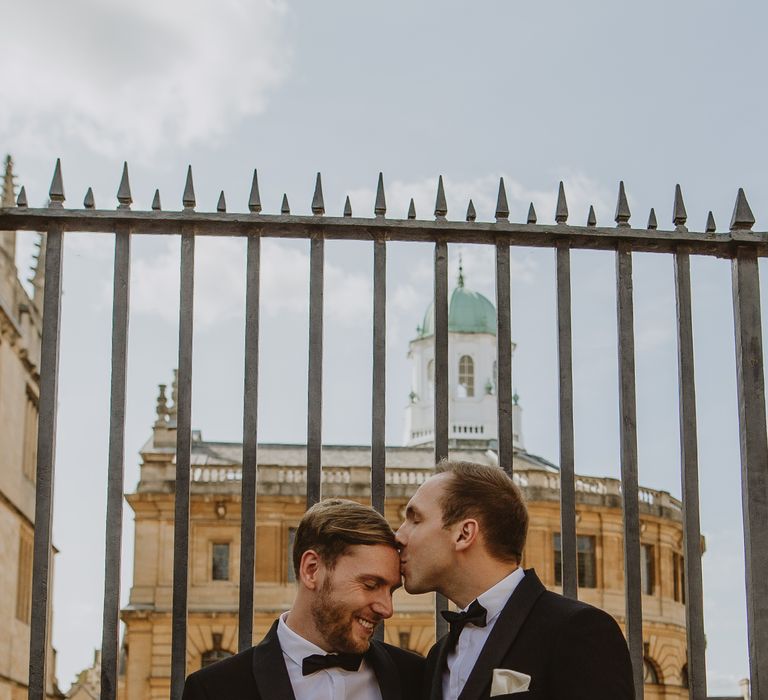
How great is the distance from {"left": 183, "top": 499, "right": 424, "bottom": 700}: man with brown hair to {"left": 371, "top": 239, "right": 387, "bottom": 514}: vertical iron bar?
35.2 inches

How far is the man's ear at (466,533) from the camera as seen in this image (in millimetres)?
3531

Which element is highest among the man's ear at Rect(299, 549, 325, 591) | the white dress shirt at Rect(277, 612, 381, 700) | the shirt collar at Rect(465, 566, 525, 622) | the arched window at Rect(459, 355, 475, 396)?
the arched window at Rect(459, 355, 475, 396)

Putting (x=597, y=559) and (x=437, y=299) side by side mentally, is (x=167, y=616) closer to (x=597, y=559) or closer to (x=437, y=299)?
(x=597, y=559)

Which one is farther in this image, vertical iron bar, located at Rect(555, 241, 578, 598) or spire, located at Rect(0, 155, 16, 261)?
spire, located at Rect(0, 155, 16, 261)

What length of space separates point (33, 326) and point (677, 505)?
20189 mm

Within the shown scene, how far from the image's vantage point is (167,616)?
111 ft

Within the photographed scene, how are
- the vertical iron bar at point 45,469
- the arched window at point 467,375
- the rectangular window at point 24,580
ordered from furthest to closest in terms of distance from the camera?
the arched window at point 467,375 < the rectangular window at point 24,580 < the vertical iron bar at point 45,469

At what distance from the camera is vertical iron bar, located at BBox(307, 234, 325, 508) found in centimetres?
463

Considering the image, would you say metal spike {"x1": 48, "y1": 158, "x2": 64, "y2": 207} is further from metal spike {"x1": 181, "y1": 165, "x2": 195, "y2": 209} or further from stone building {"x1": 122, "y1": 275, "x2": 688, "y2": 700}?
stone building {"x1": 122, "y1": 275, "x2": 688, "y2": 700}

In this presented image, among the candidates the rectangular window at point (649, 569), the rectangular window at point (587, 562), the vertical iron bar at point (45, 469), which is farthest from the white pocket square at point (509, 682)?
the rectangular window at point (649, 569)

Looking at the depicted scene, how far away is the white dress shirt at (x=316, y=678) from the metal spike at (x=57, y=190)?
6.48 ft

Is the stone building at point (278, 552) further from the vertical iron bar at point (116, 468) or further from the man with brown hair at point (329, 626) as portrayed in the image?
the man with brown hair at point (329, 626)

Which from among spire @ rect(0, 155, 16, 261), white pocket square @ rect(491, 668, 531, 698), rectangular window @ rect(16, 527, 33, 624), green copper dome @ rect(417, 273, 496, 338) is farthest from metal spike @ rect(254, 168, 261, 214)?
green copper dome @ rect(417, 273, 496, 338)

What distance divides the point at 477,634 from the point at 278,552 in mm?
31280
